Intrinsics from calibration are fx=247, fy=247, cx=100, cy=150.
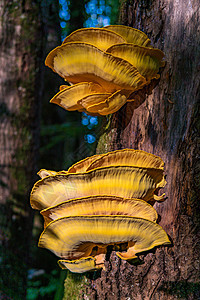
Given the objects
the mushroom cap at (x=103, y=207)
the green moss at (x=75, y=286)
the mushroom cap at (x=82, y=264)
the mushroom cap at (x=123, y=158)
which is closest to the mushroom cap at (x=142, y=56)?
the mushroom cap at (x=123, y=158)

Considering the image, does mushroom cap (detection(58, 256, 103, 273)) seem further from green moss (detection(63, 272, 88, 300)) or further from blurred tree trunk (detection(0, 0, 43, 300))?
blurred tree trunk (detection(0, 0, 43, 300))

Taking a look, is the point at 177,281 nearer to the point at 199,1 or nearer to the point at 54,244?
the point at 54,244

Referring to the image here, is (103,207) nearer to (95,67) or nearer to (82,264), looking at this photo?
(82,264)

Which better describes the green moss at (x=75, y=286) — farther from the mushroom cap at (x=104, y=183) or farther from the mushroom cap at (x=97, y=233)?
the mushroom cap at (x=104, y=183)

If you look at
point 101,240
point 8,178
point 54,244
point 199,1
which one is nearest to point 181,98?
point 199,1

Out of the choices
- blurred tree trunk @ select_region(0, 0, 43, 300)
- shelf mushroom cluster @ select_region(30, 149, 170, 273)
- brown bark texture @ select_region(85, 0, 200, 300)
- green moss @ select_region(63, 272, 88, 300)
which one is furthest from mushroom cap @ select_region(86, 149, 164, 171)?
blurred tree trunk @ select_region(0, 0, 43, 300)

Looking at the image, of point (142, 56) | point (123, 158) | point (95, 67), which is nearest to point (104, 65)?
point (95, 67)

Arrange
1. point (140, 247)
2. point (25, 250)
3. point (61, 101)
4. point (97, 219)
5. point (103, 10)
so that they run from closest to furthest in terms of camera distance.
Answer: point (97, 219), point (140, 247), point (61, 101), point (103, 10), point (25, 250)
